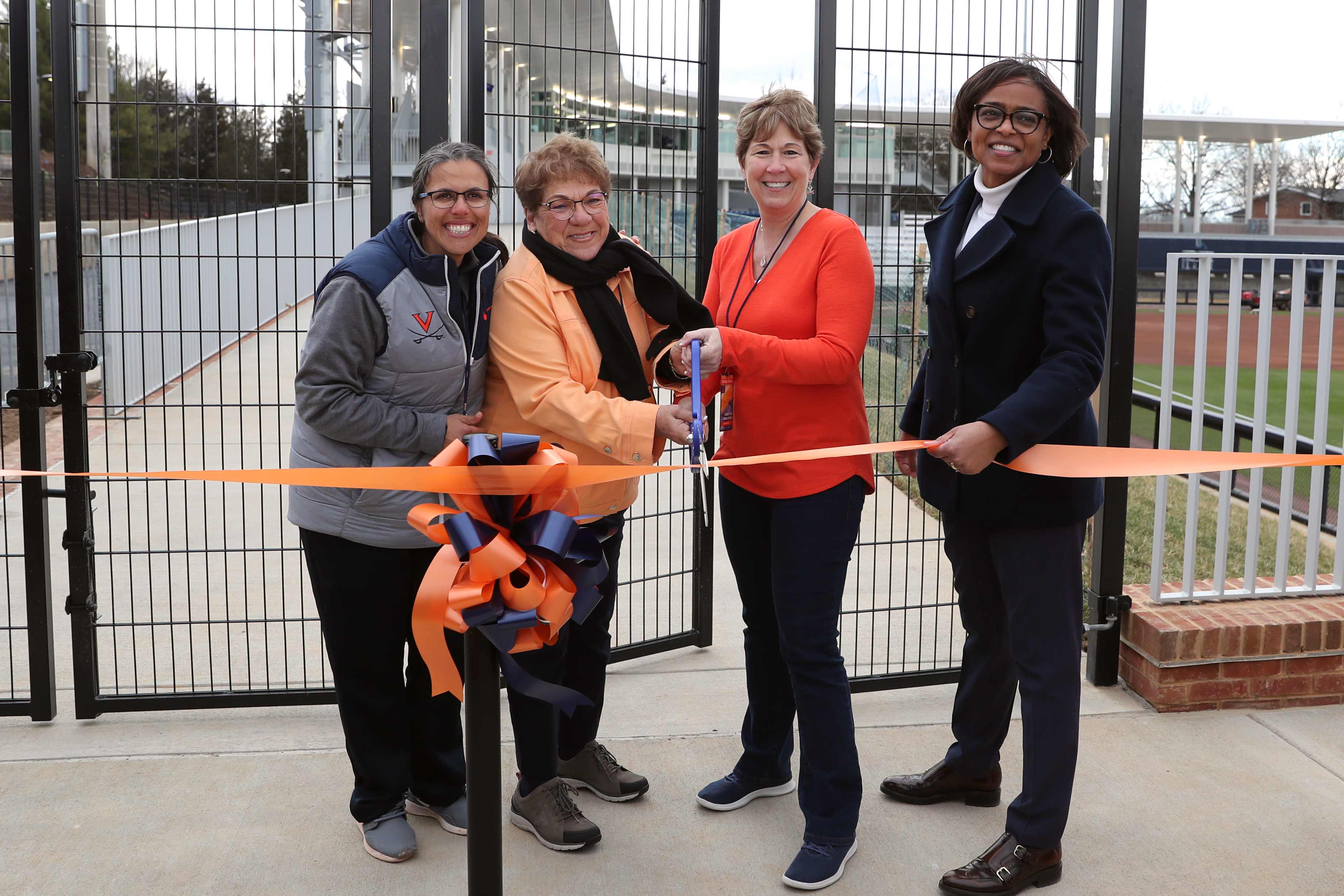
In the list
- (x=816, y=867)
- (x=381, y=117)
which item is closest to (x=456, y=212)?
(x=381, y=117)

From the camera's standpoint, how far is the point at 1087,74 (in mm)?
3533

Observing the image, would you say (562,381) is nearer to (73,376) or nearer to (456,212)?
(456,212)

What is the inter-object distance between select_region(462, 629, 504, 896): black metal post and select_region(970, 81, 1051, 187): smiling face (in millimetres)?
1544

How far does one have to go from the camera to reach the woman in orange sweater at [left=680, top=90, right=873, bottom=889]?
2.51 metres

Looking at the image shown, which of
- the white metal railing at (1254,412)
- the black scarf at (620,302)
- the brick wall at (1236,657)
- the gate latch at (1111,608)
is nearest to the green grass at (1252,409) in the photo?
the white metal railing at (1254,412)

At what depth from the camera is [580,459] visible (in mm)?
2543

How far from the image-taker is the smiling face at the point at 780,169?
2541 mm

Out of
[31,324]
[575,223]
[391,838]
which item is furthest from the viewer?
[31,324]

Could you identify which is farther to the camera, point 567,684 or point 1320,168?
point 1320,168

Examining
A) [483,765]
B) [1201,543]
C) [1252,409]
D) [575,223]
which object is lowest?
[1201,543]

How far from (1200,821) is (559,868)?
1675 mm

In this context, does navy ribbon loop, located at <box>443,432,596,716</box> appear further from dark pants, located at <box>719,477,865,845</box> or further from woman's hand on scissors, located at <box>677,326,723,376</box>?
dark pants, located at <box>719,477,865,845</box>

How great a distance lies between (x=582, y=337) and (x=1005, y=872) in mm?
1572

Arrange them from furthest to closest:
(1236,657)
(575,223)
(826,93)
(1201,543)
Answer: (1201,543) → (1236,657) → (826,93) → (575,223)
